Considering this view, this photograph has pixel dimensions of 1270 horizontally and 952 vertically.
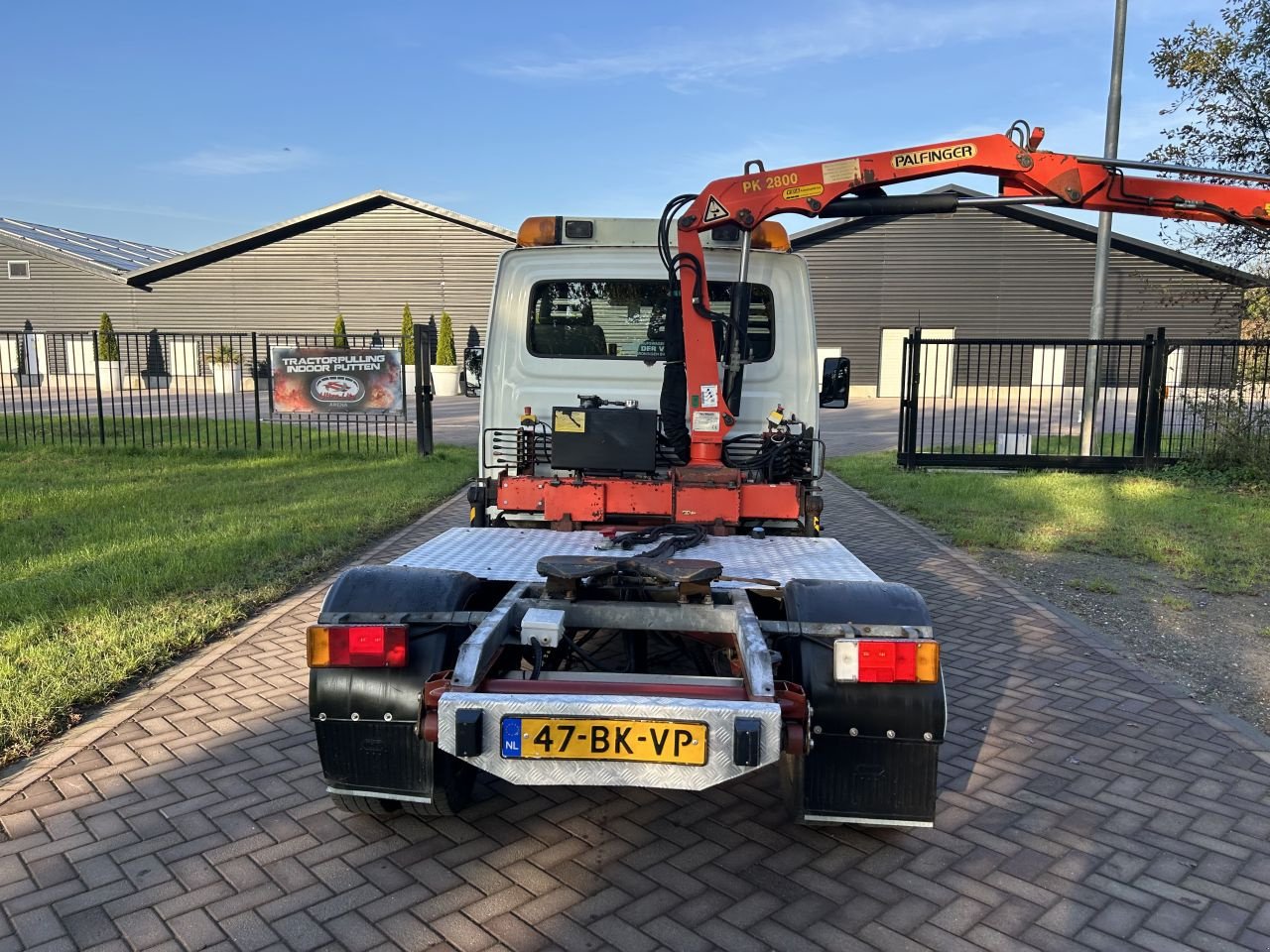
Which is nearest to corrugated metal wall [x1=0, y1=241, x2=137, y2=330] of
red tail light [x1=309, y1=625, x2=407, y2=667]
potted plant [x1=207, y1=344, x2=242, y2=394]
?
potted plant [x1=207, y1=344, x2=242, y2=394]

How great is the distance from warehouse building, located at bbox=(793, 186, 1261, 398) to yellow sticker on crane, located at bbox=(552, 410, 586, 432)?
30538 mm

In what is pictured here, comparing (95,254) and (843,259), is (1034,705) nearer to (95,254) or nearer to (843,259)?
(843,259)

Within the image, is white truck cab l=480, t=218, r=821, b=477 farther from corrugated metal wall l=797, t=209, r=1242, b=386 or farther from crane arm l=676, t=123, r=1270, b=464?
corrugated metal wall l=797, t=209, r=1242, b=386

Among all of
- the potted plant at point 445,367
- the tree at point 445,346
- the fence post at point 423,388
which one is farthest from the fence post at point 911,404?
the tree at point 445,346

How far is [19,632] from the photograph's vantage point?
5.09m

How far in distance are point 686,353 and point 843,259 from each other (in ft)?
105

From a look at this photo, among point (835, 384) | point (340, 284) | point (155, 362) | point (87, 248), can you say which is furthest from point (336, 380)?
point (87, 248)

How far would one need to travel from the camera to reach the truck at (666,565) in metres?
2.71

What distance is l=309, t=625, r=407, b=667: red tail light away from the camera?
3.03 metres

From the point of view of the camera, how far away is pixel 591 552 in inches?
155

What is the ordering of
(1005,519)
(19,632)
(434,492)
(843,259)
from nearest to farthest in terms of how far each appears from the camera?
(19,632)
(1005,519)
(434,492)
(843,259)

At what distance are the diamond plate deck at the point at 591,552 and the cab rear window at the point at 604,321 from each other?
1.61 m

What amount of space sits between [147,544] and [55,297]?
38.9 meters

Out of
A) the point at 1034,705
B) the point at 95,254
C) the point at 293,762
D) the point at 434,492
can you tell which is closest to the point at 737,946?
the point at 293,762
